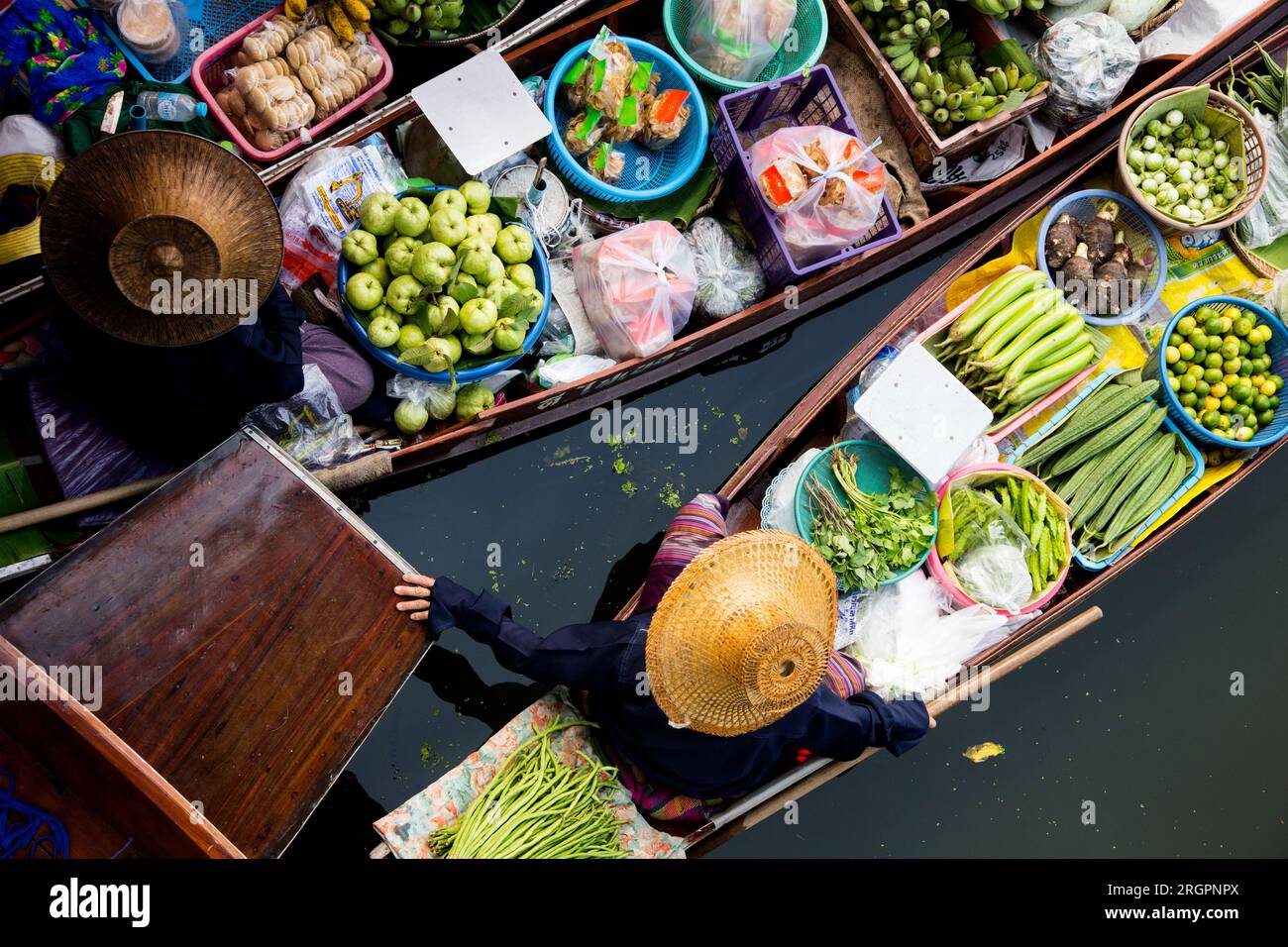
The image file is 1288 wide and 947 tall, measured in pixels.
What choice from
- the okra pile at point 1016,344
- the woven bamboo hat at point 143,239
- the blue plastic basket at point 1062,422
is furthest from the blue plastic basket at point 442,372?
the blue plastic basket at point 1062,422

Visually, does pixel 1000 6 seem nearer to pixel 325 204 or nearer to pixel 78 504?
pixel 325 204

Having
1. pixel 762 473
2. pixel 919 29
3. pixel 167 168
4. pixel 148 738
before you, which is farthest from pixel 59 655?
pixel 919 29

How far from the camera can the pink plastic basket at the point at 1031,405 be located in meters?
4.15

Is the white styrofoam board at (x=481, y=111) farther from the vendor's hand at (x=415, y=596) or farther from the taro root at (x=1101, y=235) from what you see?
the taro root at (x=1101, y=235)

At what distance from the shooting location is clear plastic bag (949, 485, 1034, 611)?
3.96 m

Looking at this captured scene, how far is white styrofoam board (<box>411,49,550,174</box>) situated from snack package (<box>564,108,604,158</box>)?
9.7 inches

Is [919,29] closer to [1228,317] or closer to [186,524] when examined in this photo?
[1228,317]

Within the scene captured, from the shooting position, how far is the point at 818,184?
393 cm

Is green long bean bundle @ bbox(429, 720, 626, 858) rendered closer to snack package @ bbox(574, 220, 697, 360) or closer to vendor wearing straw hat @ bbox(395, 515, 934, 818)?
vendor wearing straw hat @ bbox(395, 515, 934, 818)

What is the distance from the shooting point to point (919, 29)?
14.4 feet

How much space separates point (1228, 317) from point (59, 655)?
4715mm

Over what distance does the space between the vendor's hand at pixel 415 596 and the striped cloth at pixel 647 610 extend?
2.50ft

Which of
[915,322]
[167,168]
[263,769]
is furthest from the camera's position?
[915,322]

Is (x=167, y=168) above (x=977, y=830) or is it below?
above
